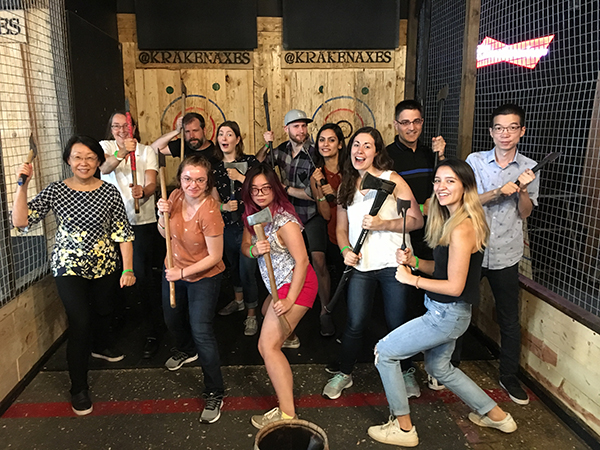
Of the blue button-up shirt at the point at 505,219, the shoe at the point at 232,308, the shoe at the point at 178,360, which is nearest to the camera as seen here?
the blue button-up shirt at the point at 505,219

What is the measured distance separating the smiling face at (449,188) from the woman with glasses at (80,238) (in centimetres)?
200

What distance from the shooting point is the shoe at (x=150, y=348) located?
12.0 ft

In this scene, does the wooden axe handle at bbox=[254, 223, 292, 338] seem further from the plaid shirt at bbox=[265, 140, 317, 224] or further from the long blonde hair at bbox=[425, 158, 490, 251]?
the plaid shirt at bbox=[265, 140, 317, 224]

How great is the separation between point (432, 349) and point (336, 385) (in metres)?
0.82

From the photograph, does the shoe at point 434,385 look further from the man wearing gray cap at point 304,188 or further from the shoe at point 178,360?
the shoe at point 178,360

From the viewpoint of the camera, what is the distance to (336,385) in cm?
314

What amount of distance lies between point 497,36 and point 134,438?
508cm

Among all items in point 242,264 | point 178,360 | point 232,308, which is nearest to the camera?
point 178,360

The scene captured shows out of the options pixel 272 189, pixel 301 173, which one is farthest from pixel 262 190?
pixel 301 173

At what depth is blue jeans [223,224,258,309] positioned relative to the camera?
3.95 metres

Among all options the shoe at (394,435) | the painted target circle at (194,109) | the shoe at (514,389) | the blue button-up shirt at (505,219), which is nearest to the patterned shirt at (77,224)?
the shoe at (394,435)

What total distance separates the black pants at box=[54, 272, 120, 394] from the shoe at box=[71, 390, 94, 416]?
0.11ft

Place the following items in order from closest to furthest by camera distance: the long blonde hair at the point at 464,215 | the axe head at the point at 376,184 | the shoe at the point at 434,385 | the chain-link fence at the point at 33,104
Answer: the long blonde hair at the point at 464,215
the axe head at the point at 376,184
the shoe at the point at 434,385
the chain-link fence at the point at 33,104

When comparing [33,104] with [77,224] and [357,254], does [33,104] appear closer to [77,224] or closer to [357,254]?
[77,224]
